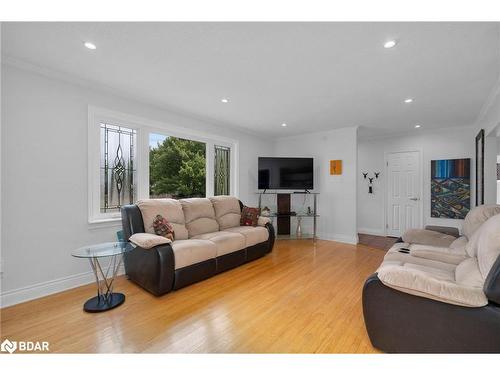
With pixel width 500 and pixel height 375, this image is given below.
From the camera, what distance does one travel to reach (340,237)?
16.2 feet

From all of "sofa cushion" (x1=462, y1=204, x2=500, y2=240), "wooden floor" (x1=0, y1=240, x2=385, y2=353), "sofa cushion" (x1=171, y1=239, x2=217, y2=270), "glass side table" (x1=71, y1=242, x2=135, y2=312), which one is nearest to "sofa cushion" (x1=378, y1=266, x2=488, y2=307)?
"wooden floor" (x1=0, y1=240, x2=385, y2=353)

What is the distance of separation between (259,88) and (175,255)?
2.20 meters

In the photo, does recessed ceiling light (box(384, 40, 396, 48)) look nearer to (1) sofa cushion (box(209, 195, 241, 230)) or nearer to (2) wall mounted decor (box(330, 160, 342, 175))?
(1) sofa cushion (box(209, 195, 241, 230))

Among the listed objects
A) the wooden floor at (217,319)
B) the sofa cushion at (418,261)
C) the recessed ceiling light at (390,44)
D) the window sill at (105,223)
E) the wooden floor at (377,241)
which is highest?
the recessed ceiling light at (390,44)

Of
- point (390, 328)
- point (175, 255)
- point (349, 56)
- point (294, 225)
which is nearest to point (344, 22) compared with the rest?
point (349, 56)

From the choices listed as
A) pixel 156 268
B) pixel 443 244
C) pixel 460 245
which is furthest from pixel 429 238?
pixel 156 268

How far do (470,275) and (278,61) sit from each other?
2.22 m

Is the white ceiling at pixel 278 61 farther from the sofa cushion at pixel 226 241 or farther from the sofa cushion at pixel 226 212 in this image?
the sofa cushion at pixel 226 241

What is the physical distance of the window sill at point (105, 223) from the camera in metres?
2.85

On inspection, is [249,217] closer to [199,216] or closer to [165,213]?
[199,216]

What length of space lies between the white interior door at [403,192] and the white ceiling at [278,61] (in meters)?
1.82

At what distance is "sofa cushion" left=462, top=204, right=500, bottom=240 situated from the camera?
7.81 feet

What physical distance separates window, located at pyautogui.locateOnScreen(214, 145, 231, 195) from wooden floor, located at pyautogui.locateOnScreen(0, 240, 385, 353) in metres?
2.08

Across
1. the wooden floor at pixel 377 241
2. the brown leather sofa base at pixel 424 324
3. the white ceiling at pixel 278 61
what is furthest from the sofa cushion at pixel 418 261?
the wooden floor at pixel 377 241
